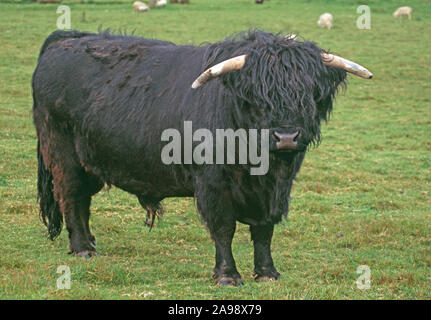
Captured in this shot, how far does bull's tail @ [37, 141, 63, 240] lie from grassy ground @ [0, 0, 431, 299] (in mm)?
162

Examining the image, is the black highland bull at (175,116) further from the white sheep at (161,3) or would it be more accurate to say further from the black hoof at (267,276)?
the white sheep at (161,3)

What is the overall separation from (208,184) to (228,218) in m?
0.29

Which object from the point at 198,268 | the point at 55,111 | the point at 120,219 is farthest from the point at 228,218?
the point at 120,219

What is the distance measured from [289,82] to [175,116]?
1066 mm

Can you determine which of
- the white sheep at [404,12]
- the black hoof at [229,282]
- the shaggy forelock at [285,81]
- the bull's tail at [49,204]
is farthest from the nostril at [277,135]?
the white sheep at [404,12]

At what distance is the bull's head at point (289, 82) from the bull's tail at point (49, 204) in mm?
2243

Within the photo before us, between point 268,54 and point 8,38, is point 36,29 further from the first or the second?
point 268,54

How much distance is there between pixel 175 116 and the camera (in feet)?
17.9

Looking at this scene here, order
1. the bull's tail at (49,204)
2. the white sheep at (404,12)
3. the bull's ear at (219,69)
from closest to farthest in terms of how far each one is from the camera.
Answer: the bull's ear at (219,69) → the bull's tail at (49,204) → the white sheep at (404,12)

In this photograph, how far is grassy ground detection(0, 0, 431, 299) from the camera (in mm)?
5148

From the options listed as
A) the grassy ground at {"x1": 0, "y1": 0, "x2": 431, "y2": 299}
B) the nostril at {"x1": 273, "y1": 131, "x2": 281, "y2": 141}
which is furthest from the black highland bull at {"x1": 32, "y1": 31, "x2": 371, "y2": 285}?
the grassy ground at {"x1": 0, "y1": 0, "x2": 431, "y2": 299}

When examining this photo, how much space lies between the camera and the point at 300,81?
190 inches

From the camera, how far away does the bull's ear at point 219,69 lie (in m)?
4.80

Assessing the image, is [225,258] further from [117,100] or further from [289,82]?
[117,100]
